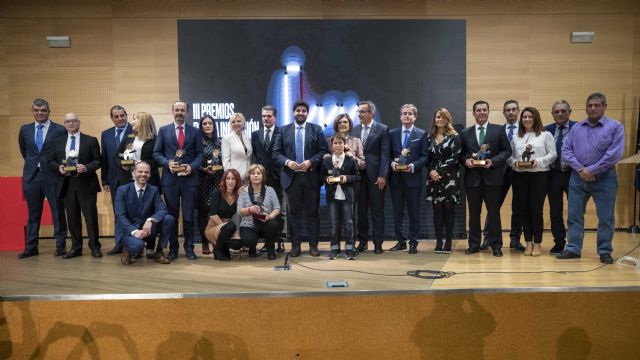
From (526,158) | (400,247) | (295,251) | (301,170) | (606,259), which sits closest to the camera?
(606,259)

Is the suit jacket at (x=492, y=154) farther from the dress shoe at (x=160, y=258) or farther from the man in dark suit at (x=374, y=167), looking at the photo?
the dress shoe at (x=160, y=258)

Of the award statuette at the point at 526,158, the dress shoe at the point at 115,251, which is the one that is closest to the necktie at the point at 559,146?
the award statuette at the point at 526,158

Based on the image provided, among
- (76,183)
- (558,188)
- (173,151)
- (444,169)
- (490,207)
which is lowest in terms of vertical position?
(490,207)

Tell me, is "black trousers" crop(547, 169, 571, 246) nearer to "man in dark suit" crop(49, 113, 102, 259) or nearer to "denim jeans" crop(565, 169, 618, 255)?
"denim jeans" crop(565, 169, 618, 255)

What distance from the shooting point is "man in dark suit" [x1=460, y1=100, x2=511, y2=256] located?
Result: 17.8 ft

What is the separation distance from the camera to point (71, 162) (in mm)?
5488

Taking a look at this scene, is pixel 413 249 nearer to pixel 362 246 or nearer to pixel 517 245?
pixel 362 246

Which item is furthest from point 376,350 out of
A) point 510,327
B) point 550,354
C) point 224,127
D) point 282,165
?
point 224,127

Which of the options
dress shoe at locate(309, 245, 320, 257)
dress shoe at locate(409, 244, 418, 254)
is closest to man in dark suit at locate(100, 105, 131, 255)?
A: dress shoe at locate(309, 245, 320, 257)

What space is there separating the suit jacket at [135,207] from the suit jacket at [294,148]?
1.25 meters

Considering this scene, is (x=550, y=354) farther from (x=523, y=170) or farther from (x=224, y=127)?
(x=224, y=127)

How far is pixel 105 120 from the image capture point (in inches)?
283

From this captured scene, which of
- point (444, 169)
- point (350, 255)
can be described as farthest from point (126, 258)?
point (444, 169)

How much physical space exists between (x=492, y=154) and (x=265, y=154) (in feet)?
7.80
